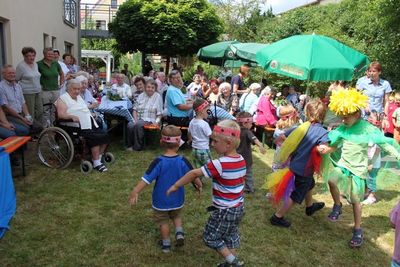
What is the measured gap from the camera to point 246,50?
36.6 ft

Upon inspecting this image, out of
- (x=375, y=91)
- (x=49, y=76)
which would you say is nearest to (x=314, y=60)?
(x=375, y=91)

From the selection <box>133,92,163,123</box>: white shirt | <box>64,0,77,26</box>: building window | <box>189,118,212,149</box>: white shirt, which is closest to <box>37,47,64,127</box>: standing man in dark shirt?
<box>133,92,163,123</box>: white shirt

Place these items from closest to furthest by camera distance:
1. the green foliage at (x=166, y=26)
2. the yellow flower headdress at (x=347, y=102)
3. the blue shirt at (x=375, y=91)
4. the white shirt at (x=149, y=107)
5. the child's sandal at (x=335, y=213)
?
the yellow flower headdress at (x=347, y=102) < the child's sandal at (x=335, y=213) < the blue shirt at (x=375, y=91) < the white shirt at (x=149, y=107) < the green foliage at (x=166, y=26)

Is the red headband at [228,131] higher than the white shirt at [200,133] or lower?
higher

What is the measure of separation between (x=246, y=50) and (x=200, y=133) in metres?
6.50

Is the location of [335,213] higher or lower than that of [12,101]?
lower

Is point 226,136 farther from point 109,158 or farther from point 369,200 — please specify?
point 109,158

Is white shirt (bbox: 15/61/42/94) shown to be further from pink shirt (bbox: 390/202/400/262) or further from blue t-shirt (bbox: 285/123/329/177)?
pink shirt (bbox: 390/202/400/262)

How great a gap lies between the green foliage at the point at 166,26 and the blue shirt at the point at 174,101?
34.1 feet

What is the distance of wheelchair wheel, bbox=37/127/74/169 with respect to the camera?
5789 millimetres

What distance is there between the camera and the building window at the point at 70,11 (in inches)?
603

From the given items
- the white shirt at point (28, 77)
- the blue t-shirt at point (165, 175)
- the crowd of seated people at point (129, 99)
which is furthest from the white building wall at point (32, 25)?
the blue t-shirt at point (165, 175)

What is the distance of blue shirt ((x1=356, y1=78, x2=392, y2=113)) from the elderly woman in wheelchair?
4980mm

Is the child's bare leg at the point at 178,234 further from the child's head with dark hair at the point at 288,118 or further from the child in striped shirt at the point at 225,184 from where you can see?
the child's head with dark hair at the point at 288,118
